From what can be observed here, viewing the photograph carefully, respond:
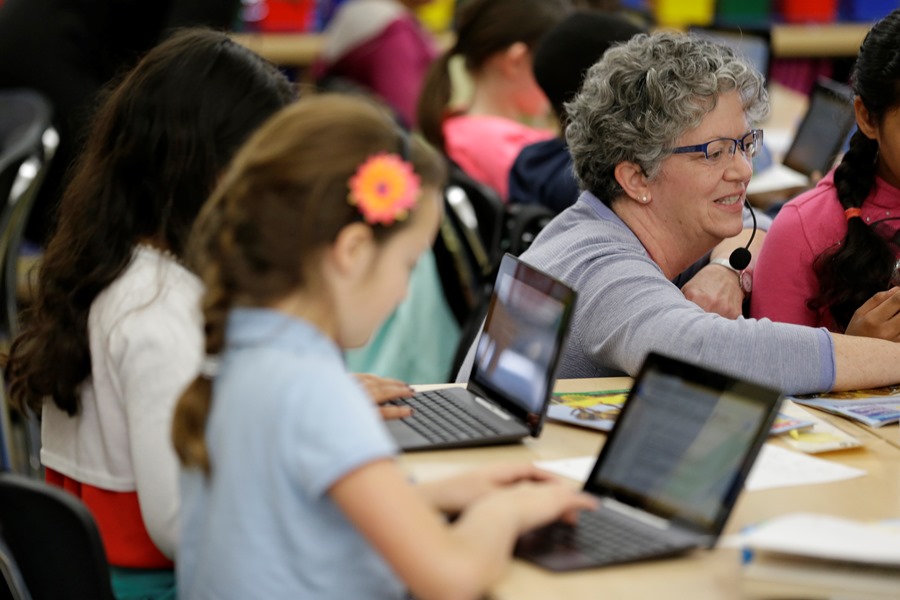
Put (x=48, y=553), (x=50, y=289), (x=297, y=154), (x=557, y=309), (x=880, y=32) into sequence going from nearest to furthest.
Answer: (x=297, y=154) → (x=48, y=553) → (x=557, y=309) → (x=50, y=289) → (x=880, y=32)

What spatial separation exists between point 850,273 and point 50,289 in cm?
123

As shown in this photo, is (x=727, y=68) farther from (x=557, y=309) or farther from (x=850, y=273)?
(x=557, y=309)

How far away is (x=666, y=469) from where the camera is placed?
1.39 metres

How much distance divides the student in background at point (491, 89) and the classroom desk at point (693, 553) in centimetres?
171

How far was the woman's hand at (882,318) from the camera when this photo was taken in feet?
6.18

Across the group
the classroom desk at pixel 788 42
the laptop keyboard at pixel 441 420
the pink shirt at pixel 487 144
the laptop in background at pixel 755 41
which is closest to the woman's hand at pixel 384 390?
the laptop keyboard at pixel 441 420

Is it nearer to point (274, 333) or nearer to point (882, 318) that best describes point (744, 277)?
point (882, 318)

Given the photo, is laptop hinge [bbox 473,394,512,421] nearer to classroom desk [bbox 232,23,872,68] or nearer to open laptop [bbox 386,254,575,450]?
open laptop [bbox 386,254,575,450]

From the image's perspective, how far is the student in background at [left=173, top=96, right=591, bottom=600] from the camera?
1188 mm

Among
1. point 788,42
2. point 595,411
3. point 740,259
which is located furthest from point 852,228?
point 788,42

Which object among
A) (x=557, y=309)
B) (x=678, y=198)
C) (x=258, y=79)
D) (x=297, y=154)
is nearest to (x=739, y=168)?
(x=678, y=198)

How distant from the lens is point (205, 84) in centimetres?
174

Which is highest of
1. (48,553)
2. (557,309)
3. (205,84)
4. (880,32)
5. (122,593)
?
(880,32)

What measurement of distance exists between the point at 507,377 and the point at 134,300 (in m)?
0.50
